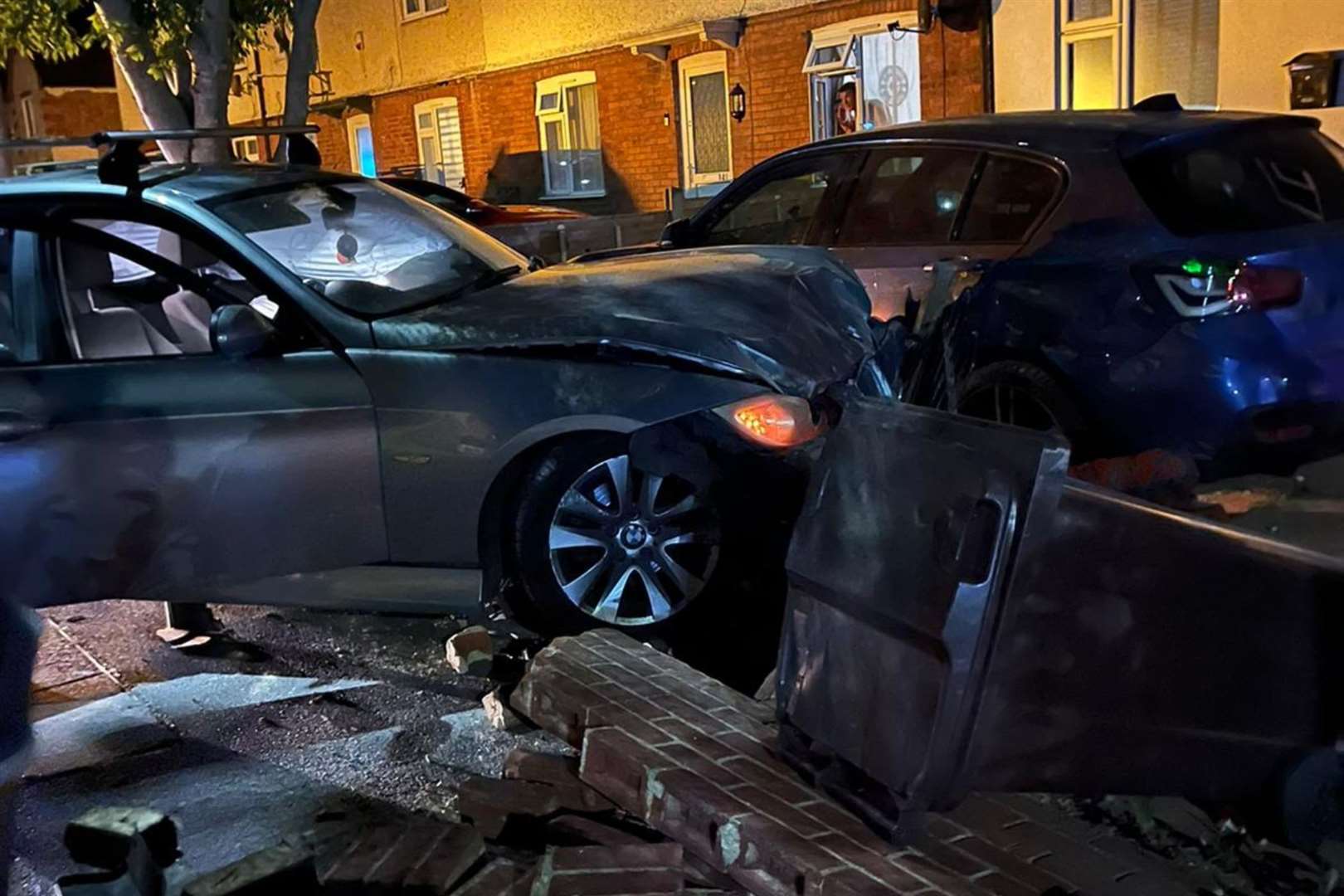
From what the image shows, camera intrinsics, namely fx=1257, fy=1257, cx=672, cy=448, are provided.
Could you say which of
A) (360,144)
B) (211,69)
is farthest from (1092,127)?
(360,144)

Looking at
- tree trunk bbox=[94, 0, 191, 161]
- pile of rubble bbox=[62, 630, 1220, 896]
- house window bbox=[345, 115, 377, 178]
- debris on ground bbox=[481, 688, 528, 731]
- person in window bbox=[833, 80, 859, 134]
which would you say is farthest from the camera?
house window bbox=[345, 115, 377, 178]

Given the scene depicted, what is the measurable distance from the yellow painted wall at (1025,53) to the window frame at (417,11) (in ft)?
33.3

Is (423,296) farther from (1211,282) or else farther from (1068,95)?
(1068,95)

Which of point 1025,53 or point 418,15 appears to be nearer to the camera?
point 1025,53

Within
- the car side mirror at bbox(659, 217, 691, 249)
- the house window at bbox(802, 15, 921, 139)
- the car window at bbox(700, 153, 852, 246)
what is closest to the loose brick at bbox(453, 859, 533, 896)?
the car window at bbox(700, 153, 852, 246)

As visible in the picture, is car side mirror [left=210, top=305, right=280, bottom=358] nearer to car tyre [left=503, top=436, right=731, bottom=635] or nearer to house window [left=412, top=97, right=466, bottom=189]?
car tyre [left=503, top=436, right=731, bottom=635]

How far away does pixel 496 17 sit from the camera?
1769 cm

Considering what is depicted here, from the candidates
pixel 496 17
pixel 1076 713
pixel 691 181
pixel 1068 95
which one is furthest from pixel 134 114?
pixel 1076 713

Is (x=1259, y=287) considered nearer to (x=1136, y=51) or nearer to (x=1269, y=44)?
(x=1269, y=44)

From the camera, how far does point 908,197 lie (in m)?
5.76

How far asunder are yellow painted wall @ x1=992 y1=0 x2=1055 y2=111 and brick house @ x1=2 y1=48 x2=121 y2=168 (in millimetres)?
25574

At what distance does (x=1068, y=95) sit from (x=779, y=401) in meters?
7.99

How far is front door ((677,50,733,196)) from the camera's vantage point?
48.5 feet

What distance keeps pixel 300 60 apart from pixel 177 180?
19.1ft
